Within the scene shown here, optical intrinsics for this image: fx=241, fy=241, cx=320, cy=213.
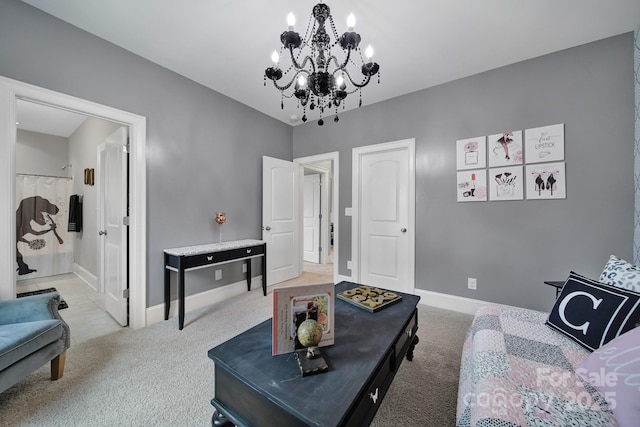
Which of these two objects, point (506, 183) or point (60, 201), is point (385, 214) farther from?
point (60, 201)

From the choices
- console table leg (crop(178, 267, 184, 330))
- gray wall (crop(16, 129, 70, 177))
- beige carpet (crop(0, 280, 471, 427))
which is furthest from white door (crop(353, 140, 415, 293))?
gray wall (crop(16, 129, 70, 177))

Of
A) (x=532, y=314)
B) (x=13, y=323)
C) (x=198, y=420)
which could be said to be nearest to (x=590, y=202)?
(x=532, y=314)

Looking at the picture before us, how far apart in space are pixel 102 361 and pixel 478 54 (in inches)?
167

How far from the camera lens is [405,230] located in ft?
10.5

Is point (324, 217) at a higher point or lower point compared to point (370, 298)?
higher

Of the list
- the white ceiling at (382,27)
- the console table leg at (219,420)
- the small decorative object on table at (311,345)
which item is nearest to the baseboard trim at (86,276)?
the white ceiling at (382,27)

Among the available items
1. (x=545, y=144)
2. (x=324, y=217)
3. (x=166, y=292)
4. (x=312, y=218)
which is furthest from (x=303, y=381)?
(x=312, y=218)

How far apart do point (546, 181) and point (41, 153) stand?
7491 millimetres

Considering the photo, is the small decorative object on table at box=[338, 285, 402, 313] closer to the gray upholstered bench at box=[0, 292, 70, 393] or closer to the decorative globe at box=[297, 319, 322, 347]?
the decorative globe at box=[297, 319, 322, 347]

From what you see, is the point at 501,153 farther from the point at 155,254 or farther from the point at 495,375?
the point at 155,254

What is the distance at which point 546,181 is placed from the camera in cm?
236

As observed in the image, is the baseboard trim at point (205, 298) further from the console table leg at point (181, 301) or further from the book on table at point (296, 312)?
the book on table at point (296, 312)

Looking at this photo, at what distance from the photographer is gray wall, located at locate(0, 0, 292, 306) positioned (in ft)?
6.11

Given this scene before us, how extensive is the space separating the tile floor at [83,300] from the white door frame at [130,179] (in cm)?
37
